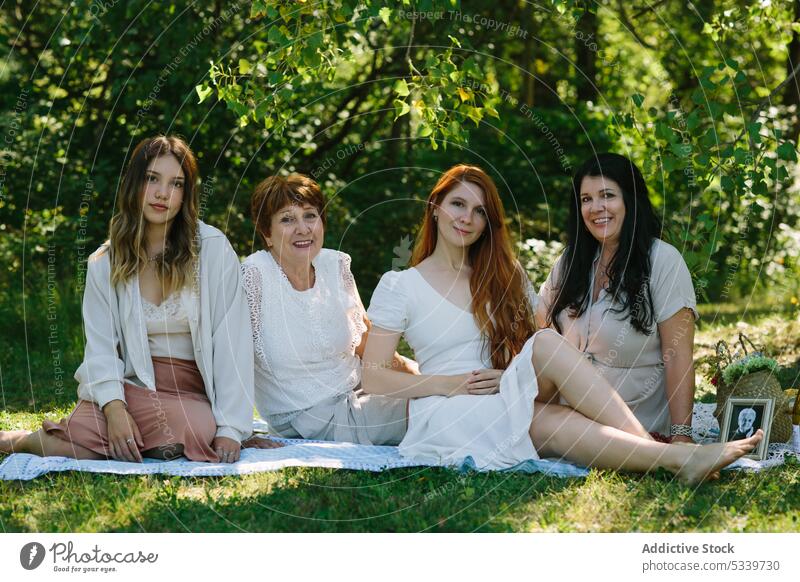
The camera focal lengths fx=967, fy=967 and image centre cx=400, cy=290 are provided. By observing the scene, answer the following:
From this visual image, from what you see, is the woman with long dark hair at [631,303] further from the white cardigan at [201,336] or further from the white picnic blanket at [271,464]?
the white cardigan at [201,336]

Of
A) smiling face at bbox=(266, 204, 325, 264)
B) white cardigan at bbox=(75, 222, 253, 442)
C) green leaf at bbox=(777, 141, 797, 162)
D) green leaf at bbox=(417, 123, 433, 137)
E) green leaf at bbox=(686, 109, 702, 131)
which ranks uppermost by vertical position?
green leaf at bbox=(417, 123, 433, 137)

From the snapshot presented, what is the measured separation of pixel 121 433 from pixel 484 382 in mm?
1667

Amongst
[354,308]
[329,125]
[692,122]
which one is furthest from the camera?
[329,125]

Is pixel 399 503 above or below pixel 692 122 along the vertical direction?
below

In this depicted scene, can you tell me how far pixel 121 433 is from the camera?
4348mm

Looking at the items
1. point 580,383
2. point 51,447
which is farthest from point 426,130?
point 51,447

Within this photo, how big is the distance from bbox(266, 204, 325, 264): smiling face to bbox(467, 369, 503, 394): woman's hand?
1.03 m

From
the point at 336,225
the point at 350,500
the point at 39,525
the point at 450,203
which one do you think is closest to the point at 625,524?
the point at 350,500

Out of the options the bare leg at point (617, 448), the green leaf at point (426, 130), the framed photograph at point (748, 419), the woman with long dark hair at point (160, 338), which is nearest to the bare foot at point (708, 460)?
the bare leg at point (617, 448)

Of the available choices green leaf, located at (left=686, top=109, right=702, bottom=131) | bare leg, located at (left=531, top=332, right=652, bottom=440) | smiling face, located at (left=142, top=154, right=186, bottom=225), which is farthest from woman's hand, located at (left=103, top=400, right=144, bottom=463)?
green leaf, located at (left=686, top=109, right=702, bottom=131)

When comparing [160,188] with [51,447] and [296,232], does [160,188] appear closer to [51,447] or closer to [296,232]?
[296,232]

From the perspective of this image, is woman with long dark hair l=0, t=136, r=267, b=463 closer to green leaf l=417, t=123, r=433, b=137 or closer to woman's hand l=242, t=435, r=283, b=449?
woman's hand l=242, t=435, r=283, b=449

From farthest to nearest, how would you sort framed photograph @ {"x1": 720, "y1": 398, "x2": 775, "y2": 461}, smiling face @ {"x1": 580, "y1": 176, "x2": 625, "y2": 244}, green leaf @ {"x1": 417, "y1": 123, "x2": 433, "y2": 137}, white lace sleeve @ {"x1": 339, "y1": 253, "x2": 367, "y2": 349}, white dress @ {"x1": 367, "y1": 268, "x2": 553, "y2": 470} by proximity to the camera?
green leaf @ {"x1": 417, "y1": 123, "x2": 433, "y2": 137} → white lace sleeve @ {"x1": 339, "y1": 253, "x2": 367, "y2": 349} → smiling face @ {"x1": 580, "y1": 176, "x2": 625, "y2": 244} → framed photograph @ {"x1": 720, "y1": 398, "x2": 775, "y2": 461} → white dress @ {"x1": 367, "y1": 268, "x2": 553, "y2": 470}

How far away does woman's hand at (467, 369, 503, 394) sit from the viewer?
4496mm
